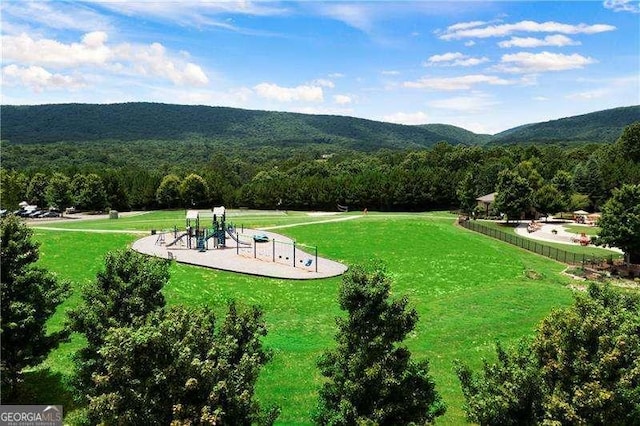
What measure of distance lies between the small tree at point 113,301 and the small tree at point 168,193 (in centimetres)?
8317

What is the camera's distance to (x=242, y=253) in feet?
141

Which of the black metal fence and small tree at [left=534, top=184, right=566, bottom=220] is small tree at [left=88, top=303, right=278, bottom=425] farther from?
small tree at [left=534, top=184, right=566, bottom=220]

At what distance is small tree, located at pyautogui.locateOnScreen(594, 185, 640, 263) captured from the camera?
133ft

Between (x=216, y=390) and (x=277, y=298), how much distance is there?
2149 cm

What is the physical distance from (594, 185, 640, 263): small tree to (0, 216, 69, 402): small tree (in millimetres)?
40893

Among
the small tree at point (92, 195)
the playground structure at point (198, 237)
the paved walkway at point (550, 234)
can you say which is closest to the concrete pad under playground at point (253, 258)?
the playground structure at point (198, 237)

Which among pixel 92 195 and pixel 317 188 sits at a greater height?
pixel 317 188

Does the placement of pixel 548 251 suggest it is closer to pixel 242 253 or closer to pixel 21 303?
pixel 242 253

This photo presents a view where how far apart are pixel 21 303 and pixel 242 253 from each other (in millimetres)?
25634

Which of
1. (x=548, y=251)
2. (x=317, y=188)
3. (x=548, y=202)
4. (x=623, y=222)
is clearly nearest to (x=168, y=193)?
(x=317, y=188)

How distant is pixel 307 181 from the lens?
97625mm

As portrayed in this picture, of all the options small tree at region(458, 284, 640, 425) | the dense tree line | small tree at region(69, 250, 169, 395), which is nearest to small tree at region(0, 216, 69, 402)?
small tree at region(69, 250, 169, 395)

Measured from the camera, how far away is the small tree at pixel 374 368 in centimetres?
1302

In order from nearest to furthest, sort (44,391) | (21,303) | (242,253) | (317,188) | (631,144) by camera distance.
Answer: (21,303), (44,391), (242,253), (317,188), (631,144)
